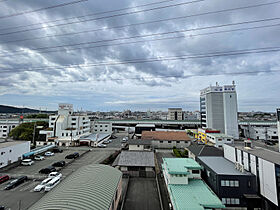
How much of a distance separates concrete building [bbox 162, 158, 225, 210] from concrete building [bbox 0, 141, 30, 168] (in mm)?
21939

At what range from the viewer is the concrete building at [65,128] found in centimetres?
3166

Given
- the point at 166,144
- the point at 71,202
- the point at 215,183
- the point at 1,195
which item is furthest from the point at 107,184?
the point at 166,144

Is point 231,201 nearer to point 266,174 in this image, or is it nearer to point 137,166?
point 266,174

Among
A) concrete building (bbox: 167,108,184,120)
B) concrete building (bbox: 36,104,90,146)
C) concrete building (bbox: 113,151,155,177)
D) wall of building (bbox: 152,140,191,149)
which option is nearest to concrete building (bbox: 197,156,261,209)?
concrete building (bbox: 113,151,155,177)

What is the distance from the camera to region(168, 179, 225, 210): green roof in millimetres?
8181

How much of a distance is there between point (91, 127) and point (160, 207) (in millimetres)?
40107

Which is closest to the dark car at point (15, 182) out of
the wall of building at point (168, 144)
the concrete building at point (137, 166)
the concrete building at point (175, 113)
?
→ the concrete building at point (137, 166)

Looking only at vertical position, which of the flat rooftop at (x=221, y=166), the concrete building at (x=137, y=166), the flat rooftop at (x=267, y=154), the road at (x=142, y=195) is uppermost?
the flat rooftop at (x=267, y=154)

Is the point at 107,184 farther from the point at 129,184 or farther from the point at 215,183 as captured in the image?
the point at 215,183

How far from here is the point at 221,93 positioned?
40.8 metres

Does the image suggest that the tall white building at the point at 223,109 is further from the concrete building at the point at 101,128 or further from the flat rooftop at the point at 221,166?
the concrete building at the point at 101,128

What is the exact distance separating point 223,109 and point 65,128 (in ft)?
149

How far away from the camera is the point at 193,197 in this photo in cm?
910

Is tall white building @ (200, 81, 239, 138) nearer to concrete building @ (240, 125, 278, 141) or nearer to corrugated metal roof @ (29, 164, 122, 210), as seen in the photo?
concrete building @ (240, 125, 278, 141)
